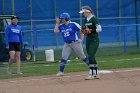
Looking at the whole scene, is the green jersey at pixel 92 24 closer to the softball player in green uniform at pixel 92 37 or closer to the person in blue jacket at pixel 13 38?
the softball player in green uniform at pixel 92 37

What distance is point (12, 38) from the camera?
52.6 feet

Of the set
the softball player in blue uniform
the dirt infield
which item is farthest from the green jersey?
the dirt infield

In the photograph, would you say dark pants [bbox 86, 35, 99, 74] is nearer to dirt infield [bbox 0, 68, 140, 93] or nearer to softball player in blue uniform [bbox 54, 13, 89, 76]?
dirt infield [bbox 0, 68, 140, 93]

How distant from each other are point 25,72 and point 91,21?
374 centimetres

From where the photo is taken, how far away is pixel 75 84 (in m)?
12.6

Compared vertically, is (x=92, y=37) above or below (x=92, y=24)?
below

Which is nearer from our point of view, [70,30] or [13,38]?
[70,30]

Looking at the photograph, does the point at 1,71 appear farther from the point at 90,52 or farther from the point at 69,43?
the point at 90,52

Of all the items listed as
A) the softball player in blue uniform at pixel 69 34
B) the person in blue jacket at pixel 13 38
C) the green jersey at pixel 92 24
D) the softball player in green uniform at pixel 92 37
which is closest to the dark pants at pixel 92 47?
the softball player in green uniform at pixel 92 37

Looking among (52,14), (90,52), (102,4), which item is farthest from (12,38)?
(102,4)

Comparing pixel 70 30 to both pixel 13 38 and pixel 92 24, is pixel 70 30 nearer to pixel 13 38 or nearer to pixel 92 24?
pixel 92 24

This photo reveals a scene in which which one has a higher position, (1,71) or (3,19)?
(3,19)

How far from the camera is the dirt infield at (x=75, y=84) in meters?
11.5

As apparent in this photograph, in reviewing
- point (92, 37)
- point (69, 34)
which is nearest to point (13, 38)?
point (69, 34)
